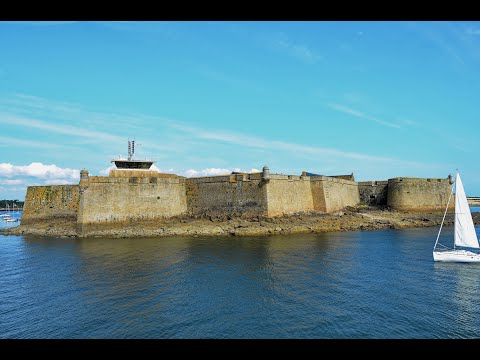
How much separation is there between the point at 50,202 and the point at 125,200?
35.3 ft

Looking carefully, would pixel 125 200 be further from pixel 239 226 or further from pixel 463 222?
pixel 463 222

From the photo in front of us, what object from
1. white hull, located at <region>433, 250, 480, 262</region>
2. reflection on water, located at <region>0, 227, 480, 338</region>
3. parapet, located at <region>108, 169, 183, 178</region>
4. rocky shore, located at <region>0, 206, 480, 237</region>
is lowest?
reflection on water, located at <region>0, 227, 480, 338</region>

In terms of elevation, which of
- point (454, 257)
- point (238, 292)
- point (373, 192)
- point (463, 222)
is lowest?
point (238, 292)

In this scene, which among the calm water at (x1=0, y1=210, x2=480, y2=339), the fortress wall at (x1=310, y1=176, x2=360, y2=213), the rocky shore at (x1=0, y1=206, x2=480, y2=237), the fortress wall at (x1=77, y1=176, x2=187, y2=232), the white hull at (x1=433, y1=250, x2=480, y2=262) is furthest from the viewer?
the fortress wall at (x1=310, y1=176, x2=360, y2=213)

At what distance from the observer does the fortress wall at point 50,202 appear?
36.3 meters

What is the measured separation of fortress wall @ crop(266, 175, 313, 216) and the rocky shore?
2.69ft

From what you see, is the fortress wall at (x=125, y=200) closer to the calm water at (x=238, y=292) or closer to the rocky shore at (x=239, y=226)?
the rocky shore at (x=239, y=226)

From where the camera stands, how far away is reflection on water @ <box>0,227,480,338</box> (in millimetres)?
11133

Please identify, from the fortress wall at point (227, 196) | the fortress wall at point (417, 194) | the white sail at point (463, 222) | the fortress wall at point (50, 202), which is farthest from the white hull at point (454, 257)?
the fortress wall at point (50, 202)

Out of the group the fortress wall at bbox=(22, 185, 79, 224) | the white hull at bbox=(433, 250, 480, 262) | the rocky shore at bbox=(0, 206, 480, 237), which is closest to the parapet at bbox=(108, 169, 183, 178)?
the fortress wall at bbox=(22, 185, 79, 224)

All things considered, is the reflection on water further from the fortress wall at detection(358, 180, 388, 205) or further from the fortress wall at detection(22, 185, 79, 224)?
the fortress wall at detection(358, 180, 388, 205)

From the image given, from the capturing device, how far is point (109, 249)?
24.4 meters

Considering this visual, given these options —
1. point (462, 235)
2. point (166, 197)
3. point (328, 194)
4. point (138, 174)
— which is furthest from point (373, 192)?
point (138, 174)

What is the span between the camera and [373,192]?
46.4 metres
